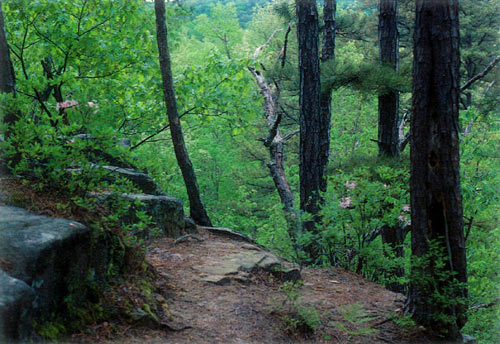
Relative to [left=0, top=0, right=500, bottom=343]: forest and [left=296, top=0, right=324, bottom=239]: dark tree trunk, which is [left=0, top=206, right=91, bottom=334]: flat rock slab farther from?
[left=296, top=0, right=324, bottom=239]: dark tree trunk

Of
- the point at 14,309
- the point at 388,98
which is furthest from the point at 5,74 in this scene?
the point at 388,98

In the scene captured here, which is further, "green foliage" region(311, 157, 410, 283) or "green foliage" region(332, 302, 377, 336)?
"green foliage" region(311, 157, 410, 283)

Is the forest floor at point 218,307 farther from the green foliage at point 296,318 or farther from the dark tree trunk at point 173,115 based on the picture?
the dark tree trunk at point 173,115

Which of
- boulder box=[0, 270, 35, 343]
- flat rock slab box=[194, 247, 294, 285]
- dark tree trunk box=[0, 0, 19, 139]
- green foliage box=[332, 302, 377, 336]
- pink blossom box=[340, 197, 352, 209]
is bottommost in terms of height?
green foliage box=[332, 302, 377, 336]

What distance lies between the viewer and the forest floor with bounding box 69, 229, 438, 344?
347cm

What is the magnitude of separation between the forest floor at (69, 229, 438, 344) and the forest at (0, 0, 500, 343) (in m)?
0.29

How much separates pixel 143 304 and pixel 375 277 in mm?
4277

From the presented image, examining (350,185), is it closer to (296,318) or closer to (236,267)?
(236,267)

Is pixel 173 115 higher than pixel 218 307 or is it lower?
higher

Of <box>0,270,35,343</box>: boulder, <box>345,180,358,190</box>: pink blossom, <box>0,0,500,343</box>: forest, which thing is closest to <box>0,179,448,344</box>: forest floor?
<box>0,0,500,343</box>: forest

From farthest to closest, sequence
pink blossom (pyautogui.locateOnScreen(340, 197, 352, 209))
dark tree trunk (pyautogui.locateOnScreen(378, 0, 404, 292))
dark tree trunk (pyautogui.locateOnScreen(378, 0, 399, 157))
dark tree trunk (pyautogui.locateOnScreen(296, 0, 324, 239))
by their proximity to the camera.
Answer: dark tree trunk (pyautogui.locateOnScreen(296, 0, 324, 239)) → dark tree trunk (pyautogui.locateOnScreen(378, 0, 399, 157)) → dark tree trunk (pyautogui.locateOnScreen(378, 0, 404, 292)) → pink blossom (pyautogui.locateOnScreen(340, 197, 352, 209))

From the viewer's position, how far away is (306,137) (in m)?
8.39

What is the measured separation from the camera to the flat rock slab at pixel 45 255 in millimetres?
2543

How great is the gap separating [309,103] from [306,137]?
662 mm
